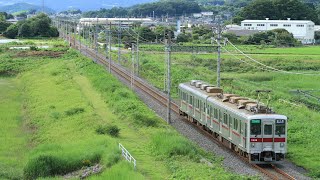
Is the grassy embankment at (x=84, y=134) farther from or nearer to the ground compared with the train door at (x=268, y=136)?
nearer to the ground

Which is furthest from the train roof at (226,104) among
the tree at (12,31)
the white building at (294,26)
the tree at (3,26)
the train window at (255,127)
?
the tree at (3,26)

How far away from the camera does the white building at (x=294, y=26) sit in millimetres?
111188

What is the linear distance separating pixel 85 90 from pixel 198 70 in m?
17.0

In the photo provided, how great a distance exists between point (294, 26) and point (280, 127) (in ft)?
311

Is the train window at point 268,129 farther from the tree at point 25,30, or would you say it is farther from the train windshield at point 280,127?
the tree at point 25,30

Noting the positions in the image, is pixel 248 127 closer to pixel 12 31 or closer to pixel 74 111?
pixel 74 111

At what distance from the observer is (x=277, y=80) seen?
55094mm

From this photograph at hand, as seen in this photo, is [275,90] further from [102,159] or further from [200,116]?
[102,159]

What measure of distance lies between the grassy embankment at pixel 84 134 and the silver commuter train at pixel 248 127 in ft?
4.46

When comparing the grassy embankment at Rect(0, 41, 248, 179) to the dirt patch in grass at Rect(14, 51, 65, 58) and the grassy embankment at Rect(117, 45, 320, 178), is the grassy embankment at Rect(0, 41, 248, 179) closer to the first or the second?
the grassy embankment at Rect(117, 45, 320, 178)

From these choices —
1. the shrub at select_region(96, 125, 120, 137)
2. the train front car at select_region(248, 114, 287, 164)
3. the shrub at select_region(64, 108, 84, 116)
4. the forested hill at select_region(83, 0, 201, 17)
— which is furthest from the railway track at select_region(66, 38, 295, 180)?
the forested hill at select_region(83, 0, 201, 17)

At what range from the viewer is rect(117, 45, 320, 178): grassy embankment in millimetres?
26281

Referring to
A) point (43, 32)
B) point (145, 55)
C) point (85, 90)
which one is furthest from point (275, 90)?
point (43, 32)

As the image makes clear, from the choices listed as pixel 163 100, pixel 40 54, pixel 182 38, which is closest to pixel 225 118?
pixel 163 100
